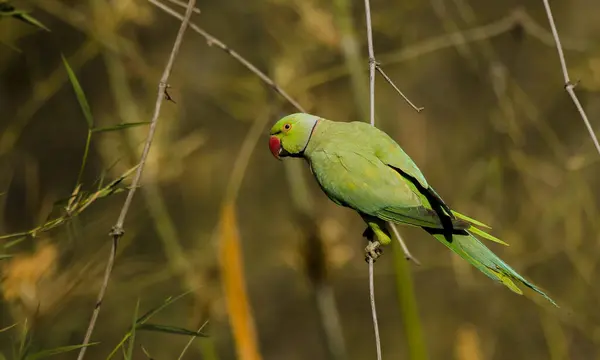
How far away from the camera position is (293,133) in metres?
1.12

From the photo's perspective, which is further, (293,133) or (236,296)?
(236,296)

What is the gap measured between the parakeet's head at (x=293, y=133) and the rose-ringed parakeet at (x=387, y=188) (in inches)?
1.7

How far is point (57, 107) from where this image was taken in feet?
10.1

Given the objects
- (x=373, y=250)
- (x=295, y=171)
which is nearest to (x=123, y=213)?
(x=373, y=250)

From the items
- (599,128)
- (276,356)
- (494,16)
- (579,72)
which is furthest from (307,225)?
(276,356)

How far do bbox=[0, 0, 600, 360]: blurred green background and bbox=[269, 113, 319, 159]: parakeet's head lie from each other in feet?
0.81

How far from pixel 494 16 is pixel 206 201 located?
1544 mm

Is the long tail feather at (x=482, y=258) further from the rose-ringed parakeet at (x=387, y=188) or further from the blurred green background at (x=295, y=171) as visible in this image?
the blurred green background at (x=295, y=171)

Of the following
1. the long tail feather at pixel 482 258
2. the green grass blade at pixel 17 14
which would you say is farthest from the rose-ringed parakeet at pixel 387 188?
the green grass blade at pixel 17 14

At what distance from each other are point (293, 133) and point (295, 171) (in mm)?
703

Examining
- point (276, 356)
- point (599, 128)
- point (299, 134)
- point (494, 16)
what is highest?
point (494, 16)

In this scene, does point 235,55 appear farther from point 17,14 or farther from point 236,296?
point 236,296

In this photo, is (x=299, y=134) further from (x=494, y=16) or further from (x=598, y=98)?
(x=494, y=16)

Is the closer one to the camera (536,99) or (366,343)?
(536,99)
